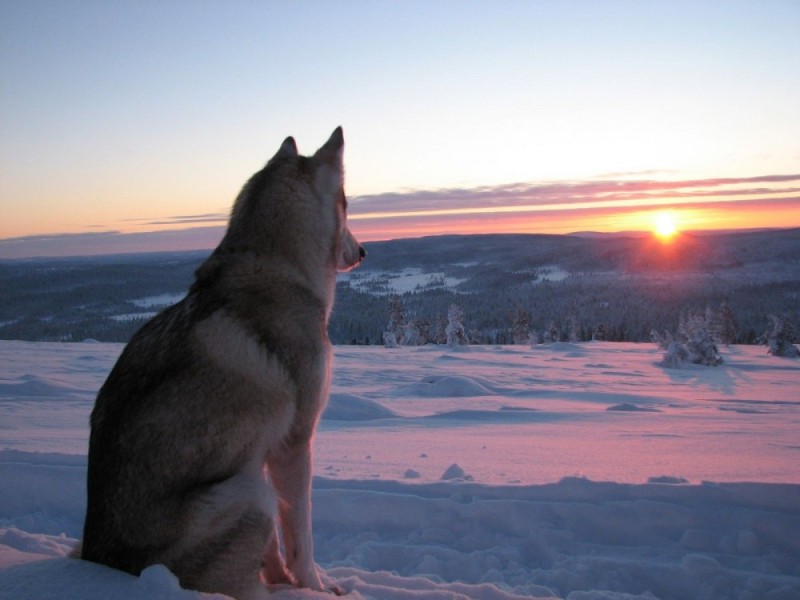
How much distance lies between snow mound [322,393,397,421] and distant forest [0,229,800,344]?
32.5m

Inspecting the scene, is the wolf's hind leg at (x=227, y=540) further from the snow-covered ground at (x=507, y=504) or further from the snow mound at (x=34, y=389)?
the snow mound at (x=34, y=389)

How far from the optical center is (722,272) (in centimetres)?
12100

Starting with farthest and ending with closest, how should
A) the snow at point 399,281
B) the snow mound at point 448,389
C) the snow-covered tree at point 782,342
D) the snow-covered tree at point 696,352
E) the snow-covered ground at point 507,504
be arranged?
the snow at point 399,281 < the snow-covered tree at point 782,342 < the snow-covered tree at point 696,352 < the snow mound at point 448,389 < the snow-covered ground at point 507,504

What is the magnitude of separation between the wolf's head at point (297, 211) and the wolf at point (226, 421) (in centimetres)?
1

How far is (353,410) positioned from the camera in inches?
342

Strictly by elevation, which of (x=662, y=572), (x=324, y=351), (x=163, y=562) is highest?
(x=324, y=351)

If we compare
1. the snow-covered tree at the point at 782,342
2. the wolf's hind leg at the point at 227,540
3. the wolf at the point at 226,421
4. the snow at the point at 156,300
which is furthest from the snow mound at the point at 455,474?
the snow at the point at 156,300

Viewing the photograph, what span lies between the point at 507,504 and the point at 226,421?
8.47 ft

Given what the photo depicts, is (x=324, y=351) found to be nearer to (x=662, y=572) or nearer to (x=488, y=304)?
(x=662, y=572)

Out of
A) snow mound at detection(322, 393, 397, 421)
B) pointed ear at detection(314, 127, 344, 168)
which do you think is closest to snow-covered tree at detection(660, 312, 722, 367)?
snow mound at detection(322, 393, 397, 421)

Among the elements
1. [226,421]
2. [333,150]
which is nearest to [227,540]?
[226,421]

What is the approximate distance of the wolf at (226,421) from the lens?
2520 mm

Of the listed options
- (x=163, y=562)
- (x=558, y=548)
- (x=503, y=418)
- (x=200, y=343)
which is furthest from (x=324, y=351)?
(x=503, y=418)

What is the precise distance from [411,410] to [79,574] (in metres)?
7.32
